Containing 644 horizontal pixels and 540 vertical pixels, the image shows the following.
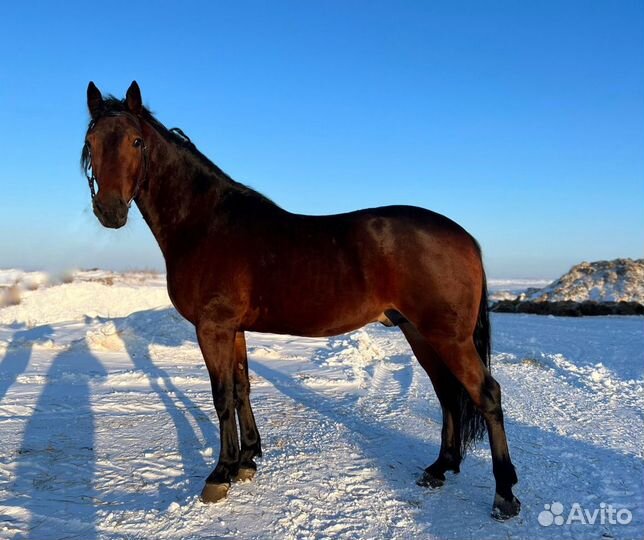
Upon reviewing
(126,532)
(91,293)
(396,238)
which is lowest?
(126,532)

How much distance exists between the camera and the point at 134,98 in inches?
135

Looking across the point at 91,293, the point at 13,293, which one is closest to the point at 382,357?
the point at 91,293

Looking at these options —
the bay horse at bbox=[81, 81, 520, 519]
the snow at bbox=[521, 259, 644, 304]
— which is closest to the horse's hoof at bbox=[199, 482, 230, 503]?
the bay horse at bbox=[81, 81, 520, 519]

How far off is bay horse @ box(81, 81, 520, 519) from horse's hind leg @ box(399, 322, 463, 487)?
0.01m

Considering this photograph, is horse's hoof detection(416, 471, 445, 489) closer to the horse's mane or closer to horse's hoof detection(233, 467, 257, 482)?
horse's hoof detection(233, 467, 257, 482)

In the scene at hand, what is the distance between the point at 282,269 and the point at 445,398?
1.63 m

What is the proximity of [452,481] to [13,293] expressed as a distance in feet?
48.8

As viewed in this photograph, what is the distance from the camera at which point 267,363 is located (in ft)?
24.3

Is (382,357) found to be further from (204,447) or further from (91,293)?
(91,293)

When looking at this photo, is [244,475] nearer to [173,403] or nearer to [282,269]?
[282,269]

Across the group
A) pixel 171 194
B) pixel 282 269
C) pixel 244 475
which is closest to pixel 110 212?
pixel 171 194

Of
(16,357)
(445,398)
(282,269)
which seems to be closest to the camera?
(282,269)

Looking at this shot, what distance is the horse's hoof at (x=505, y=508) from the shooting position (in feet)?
9.61

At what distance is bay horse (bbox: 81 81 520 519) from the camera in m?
3.15
